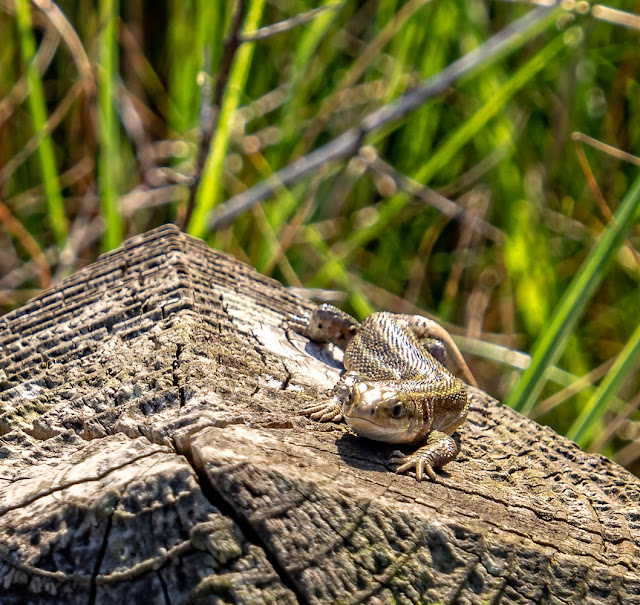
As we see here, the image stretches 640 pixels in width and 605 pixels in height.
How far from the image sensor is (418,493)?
1.74 metres

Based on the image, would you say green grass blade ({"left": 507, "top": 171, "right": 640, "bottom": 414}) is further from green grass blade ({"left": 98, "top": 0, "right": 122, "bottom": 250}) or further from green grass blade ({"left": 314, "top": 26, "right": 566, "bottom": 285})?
green grass blade ({"left": 98, "top": 0, "right": 122, "bottom": 250})

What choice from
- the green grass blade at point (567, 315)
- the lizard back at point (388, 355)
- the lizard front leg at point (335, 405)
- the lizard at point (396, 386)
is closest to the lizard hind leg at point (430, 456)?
the lizard at point (396, 386)

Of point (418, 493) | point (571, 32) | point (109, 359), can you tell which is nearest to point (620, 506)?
point (418, 493)

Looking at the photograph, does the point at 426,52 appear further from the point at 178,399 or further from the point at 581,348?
the point at 178,399

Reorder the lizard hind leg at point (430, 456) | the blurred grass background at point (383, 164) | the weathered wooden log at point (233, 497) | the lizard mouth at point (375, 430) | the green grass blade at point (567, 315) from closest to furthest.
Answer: the weathered wooden log at point (233, 497) → the lizard hind leg at point (430, 456) → the lizard mouth at point (375, 430) → the green grass blade at point (567, 315) → the blurred grass background at point (383, 164)

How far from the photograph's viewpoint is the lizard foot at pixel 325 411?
2.09 metres

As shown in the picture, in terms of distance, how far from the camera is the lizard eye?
247 cm

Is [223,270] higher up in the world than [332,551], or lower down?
higher up

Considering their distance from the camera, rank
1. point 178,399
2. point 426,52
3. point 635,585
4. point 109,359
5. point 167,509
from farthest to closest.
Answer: point 426,52 < point 109,359 < point 178,399 < point 635,585 < point 167,509

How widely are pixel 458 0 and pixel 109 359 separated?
12.8 feet

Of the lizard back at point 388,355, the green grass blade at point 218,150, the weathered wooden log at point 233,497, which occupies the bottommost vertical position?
the weathered wooden log at point 233,497

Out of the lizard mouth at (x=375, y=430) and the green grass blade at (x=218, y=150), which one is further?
the green grass blade at (x=218, y=150)

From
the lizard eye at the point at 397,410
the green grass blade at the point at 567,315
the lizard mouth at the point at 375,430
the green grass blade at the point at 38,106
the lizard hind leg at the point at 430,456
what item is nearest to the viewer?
the lizard hind leg at the point at 430,456

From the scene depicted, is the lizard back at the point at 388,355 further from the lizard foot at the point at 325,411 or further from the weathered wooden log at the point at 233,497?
the weathered wooden log at the point at 233,497
